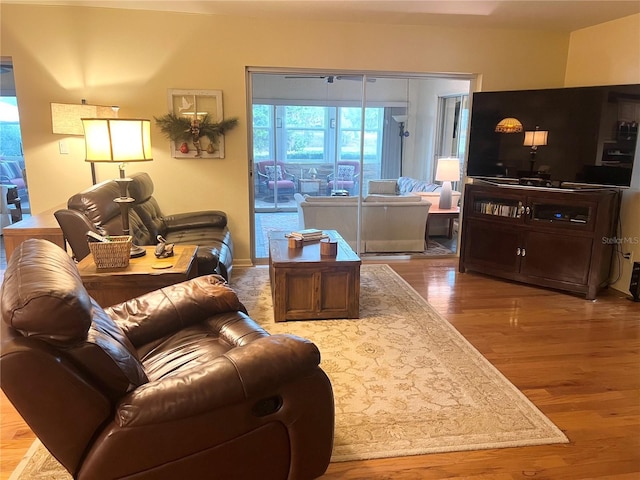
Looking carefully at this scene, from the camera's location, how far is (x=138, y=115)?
4426 millimetres

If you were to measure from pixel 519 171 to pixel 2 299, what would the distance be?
4.32 metres

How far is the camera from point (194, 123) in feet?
14.5

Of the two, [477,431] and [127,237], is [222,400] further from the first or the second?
[127,237]

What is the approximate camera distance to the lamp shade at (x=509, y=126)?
4.40 metres

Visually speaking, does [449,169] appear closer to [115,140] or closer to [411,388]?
[411,388]

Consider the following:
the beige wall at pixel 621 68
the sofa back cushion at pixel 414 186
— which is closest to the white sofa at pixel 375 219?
the sofa back cushion at pixel 414 186

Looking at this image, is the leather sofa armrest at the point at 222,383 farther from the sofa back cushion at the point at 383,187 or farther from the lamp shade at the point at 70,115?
the sofa back cushion at the point at 383,187

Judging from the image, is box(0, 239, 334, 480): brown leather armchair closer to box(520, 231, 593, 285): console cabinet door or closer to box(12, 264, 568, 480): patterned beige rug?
box(12, 264, 568, 480): patterned beige rug

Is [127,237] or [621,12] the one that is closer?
[127,237]

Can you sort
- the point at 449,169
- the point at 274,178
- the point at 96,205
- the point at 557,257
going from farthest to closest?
the point at 449,169 → the point at 274,178 → the point at 557,257 → the point at 96,205

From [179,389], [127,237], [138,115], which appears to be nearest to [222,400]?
[179,389]

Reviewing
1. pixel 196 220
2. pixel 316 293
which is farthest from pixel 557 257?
pixel 196 220

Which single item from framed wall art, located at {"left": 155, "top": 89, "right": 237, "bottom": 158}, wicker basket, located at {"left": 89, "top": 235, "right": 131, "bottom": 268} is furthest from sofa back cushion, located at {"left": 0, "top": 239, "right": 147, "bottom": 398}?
framed wall art, located at {"left": 155, "top": 89, "right": 237, "bottom": 158}

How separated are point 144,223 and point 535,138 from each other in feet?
12.0
